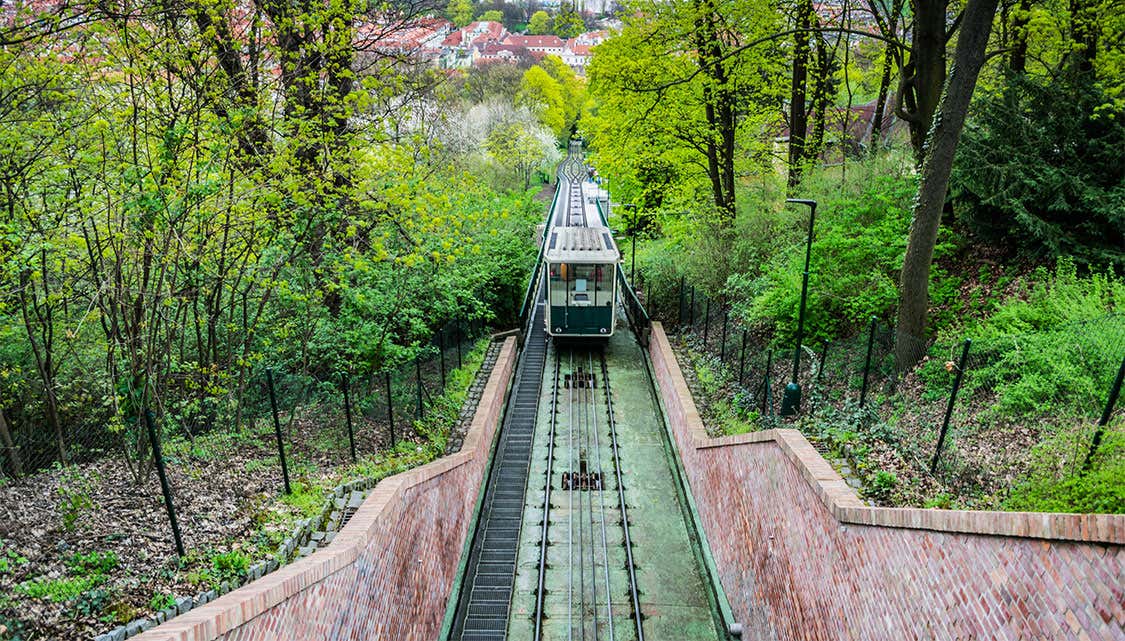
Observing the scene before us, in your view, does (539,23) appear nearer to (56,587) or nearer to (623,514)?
(623,514)

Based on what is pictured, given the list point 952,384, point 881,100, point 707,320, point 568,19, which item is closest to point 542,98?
point 881,100

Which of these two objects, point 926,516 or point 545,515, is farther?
point 545,515

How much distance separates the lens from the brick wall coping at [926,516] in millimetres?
3545

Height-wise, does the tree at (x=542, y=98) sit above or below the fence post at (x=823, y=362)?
above

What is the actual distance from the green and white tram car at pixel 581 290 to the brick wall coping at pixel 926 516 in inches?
348

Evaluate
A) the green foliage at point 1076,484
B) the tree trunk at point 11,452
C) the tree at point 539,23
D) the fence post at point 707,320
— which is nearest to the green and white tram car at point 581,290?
the fence post at point 707,320

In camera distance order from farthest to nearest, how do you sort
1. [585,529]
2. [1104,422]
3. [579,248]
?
[579,248], [585,529], [1104,422]

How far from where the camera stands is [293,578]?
17.5ft

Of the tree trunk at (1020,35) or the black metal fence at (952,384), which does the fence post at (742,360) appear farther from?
the tree trunk at (1020,35)

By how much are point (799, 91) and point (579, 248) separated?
7.58 m

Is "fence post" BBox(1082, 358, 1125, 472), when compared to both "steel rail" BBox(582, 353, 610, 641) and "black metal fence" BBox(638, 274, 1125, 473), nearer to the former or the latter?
"black metal fence" BBox(638, 274, 1125, 473)

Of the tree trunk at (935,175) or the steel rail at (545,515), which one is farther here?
the steel rail at (545,515)

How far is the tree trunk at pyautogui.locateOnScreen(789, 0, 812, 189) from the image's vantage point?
644 inches

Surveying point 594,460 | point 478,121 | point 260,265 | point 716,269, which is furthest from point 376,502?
point 478,121
